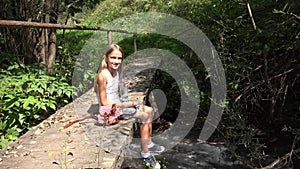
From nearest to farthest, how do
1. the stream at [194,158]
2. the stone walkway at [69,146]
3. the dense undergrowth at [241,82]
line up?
the stone walkway at [69,146] < the dense undergrowth at [241,82] < the stream at [194,158]

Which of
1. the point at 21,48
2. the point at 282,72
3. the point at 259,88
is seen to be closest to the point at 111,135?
the point at 259,88

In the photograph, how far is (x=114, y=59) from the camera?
11.8 ft

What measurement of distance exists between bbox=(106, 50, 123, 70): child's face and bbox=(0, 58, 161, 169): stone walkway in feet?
2.22

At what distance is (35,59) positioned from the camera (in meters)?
5.34

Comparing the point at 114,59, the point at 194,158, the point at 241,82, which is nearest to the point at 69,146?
the point at 114,59

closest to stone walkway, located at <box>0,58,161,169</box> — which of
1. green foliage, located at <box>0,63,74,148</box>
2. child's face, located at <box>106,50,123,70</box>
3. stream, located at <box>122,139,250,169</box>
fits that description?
green foliage, located at <box>0,63,74,148</box>

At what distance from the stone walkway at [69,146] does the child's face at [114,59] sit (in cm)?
68

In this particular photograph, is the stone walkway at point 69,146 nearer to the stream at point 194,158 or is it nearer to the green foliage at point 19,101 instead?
the green foliage at point 19,101

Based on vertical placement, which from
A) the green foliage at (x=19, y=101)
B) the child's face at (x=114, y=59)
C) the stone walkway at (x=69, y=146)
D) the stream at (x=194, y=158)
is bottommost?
the stream at (x=194, y=158)

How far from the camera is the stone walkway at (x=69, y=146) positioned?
96.8 inches

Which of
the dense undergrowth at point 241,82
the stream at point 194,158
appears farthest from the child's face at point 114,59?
the stream at point 194,158

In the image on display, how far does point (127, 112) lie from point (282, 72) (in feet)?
7.57

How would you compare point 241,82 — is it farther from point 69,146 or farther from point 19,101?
point 19,101

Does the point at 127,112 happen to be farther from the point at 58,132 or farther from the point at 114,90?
the point at 58,132
